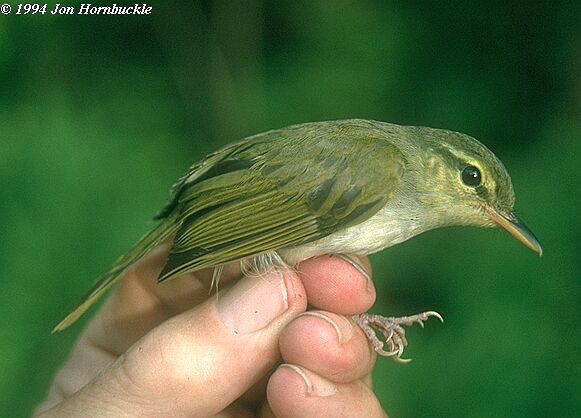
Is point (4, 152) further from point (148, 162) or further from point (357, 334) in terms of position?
point (357, 334)

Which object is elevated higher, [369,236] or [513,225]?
[369,236]

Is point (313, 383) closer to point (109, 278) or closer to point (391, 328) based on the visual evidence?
point (391, 328)

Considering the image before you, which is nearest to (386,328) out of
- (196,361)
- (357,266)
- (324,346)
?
(357,266)

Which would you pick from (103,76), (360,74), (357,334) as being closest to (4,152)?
(103,76)

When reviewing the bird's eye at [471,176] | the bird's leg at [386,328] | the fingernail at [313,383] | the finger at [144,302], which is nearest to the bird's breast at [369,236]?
the bird's leg at [386,328]

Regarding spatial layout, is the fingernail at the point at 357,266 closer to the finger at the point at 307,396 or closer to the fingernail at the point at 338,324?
the fingernail at the point at 338,324

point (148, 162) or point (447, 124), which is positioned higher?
point (148, 162)

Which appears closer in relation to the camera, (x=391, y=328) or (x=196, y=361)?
(x=196, y=361)
